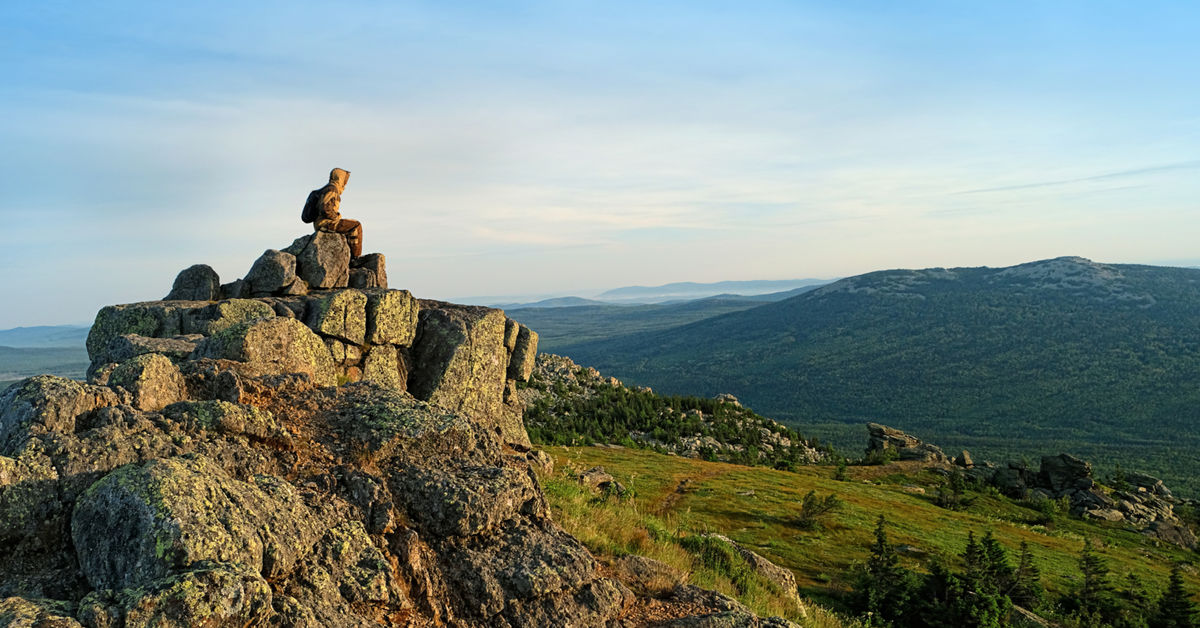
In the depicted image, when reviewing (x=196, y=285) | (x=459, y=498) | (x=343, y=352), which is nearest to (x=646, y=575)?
(x=459, y=498)

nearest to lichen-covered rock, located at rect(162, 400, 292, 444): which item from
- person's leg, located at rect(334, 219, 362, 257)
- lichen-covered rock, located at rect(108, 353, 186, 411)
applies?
lichen-covered rock, located at rect(108, 353, 186, 411)

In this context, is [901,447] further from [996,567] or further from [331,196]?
[331,196]

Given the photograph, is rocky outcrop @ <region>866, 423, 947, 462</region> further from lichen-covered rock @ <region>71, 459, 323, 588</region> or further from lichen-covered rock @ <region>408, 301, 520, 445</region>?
lichen-covered rock @ <region>71, 459, 323, 588</region>

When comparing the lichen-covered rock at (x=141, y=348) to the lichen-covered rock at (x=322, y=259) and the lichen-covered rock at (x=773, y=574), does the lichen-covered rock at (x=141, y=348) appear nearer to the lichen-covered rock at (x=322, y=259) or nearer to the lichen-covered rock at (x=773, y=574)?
the lichen-covered rock at (x=322, y=259)

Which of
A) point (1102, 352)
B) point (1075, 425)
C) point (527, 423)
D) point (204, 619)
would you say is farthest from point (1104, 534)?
Answer: point (1102, 352)

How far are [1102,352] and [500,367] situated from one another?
183 m

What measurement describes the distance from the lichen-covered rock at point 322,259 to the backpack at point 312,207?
49.7 inches

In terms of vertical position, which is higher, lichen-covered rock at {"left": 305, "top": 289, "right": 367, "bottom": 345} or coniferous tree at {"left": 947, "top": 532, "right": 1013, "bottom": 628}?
lichen-covered rock at {"left": 305, "top": 289, "right": 367, "bottom": 345}

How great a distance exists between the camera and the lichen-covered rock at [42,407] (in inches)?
258

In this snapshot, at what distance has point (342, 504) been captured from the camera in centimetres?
727

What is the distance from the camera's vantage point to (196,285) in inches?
883

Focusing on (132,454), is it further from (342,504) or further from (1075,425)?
(1075,425)

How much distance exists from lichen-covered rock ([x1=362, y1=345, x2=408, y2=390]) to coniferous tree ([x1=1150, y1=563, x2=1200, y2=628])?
93.1ft

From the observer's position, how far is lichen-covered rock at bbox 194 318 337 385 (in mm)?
11055
